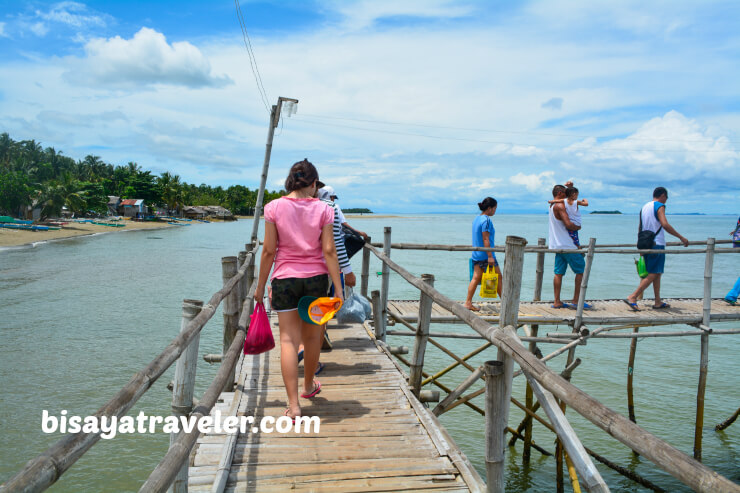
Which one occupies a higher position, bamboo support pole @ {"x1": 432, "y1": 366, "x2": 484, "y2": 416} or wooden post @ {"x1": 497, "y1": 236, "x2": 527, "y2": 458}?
wooden post @ {"x1": 497, "y1": 236, "x2": 527, "y2": 458}

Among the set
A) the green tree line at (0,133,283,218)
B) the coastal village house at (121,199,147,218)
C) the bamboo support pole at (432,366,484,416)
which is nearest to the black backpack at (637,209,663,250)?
the bamboo support pole at (432,366,484,416)

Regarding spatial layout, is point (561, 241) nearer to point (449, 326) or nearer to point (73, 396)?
point (449, 326)

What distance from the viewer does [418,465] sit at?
2.90 meters

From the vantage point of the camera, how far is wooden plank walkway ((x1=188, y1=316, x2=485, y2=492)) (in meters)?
2.71

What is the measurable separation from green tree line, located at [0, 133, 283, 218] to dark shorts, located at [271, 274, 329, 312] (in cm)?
5416

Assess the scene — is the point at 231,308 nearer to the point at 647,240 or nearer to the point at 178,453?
the point at 178,453

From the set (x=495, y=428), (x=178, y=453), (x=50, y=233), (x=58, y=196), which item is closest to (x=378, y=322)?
(x=495, y=428)

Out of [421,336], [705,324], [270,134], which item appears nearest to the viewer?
[421,336]

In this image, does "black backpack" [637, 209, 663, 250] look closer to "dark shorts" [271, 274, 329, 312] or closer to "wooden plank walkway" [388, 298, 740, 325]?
"wooden plank walkway" [388, 298, 740, 325]

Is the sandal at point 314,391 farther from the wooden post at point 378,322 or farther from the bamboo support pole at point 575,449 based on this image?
the bamboo support pole at point 575,449

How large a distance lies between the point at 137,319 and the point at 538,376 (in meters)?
14.9

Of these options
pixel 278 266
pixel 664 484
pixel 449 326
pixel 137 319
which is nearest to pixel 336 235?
pixel 278 266

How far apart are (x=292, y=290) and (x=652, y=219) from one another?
6056 mm

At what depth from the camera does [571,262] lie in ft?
24.0
